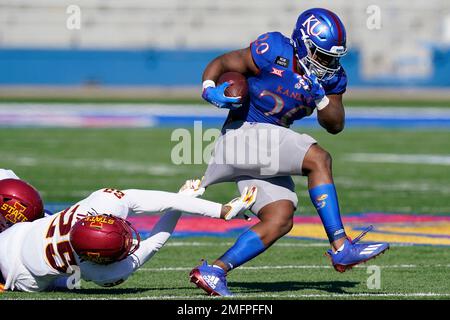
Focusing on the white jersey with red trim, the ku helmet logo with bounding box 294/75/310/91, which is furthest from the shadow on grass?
the ku helmet logo with bounding box 294/75/310/91

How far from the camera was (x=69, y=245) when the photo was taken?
20.2 ft

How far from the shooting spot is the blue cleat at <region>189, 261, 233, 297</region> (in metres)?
6.18

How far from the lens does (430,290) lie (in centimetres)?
640

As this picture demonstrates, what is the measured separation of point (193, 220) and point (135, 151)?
738 cm

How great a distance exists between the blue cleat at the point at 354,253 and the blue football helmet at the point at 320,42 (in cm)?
115

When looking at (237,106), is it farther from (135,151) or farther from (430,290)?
(135,151)

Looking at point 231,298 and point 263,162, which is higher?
point 263,162

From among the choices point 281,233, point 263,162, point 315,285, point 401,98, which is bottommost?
point 401,98

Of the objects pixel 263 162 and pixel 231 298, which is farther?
pixel 263 162

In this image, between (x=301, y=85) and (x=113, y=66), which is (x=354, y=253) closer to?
(x=301, y=85)

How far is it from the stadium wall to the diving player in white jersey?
2800cm

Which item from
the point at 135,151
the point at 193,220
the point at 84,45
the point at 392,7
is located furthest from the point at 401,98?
the point at 193,220

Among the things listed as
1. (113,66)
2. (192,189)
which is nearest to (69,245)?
(192,189)

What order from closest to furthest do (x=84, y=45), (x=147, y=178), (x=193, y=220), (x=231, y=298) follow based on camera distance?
(x=231, y=298)
(x=193, y=220)
(x=147, y=178)
(x=84, y=45)
